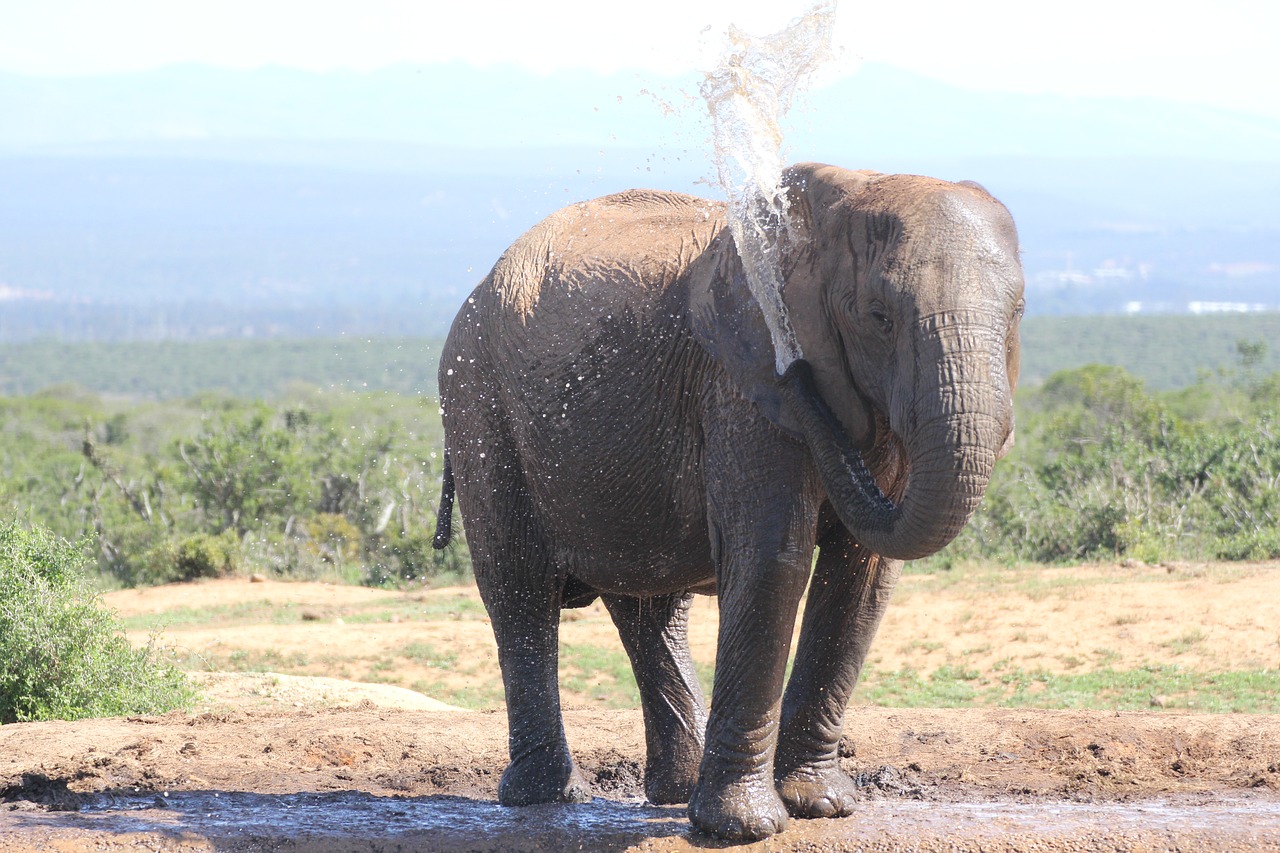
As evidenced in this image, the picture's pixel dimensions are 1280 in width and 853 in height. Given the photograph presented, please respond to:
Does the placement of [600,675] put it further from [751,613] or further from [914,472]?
[914,472]

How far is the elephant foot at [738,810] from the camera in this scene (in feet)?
18.7

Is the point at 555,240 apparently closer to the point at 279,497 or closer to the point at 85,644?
the point at 85,644

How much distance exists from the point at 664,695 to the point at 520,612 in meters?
0.79

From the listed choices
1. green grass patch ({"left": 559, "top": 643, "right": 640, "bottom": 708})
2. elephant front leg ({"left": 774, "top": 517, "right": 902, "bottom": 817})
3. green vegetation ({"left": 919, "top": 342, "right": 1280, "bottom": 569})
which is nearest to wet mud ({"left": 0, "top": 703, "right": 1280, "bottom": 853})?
elephant front leg ({"left": 774, "top": 517, "right": 902, "bottom": 817})

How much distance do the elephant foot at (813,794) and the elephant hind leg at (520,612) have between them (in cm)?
114

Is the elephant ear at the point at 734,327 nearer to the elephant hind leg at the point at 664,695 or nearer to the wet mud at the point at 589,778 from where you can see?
the wet mud at the point at 589,778

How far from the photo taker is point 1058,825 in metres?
5.88

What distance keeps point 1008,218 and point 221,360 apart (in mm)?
124309

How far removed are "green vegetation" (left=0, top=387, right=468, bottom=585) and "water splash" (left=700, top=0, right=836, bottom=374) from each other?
11.8m

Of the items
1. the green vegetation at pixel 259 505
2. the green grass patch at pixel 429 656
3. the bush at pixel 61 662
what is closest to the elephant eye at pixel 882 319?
the bush at pixel 61 662

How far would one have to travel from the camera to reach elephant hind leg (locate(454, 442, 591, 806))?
673 centimetres

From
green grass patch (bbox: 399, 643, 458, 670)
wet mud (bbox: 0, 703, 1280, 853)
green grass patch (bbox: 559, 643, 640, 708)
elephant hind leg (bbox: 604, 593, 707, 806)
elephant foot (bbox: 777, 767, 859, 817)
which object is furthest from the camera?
green grass patch (bbox: 399, 643, 458, 670)

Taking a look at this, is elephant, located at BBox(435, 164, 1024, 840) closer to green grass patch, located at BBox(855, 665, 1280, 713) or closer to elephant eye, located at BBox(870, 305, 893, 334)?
elephant eye, located at BBox(870, 305, 893, 334)

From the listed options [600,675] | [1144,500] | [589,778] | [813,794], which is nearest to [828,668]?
[813,794]
